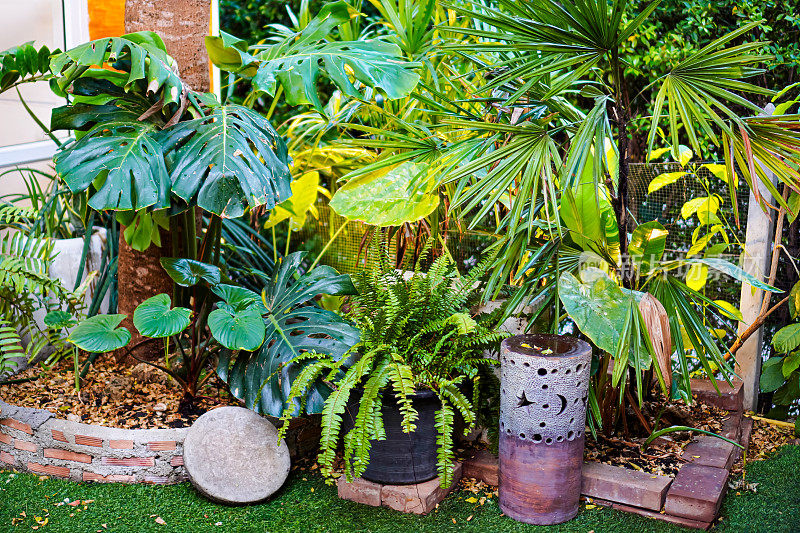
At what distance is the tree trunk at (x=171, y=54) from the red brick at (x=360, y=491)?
1.21m

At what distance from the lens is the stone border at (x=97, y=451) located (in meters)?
2.69

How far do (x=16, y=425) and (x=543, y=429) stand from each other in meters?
2.07

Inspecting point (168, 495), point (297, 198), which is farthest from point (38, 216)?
point (168, 495)

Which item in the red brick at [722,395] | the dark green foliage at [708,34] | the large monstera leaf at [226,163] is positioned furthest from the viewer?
the dark green foliage at [708,34]

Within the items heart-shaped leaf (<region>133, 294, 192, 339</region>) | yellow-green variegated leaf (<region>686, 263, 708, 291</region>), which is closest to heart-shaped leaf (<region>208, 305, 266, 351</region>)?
heart-shaped leaf (<region>133, 294, 192, 339</region>)

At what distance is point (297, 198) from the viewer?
3576mm

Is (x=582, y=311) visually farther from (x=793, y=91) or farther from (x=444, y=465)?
(x=793, y=91)

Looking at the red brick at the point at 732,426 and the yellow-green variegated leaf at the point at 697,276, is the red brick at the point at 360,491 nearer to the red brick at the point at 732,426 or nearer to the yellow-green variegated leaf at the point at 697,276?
the red brick at the point at 732,426

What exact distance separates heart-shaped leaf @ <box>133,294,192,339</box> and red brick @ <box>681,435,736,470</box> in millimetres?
2027

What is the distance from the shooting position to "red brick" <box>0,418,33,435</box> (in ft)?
9.09

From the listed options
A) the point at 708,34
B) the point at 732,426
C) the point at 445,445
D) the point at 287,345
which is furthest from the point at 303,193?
the point at 708,34

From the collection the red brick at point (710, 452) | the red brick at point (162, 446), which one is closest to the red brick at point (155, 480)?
the red brick at point (162, 446)

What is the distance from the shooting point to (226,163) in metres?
2.53

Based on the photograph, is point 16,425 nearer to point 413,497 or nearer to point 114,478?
point 114,478
